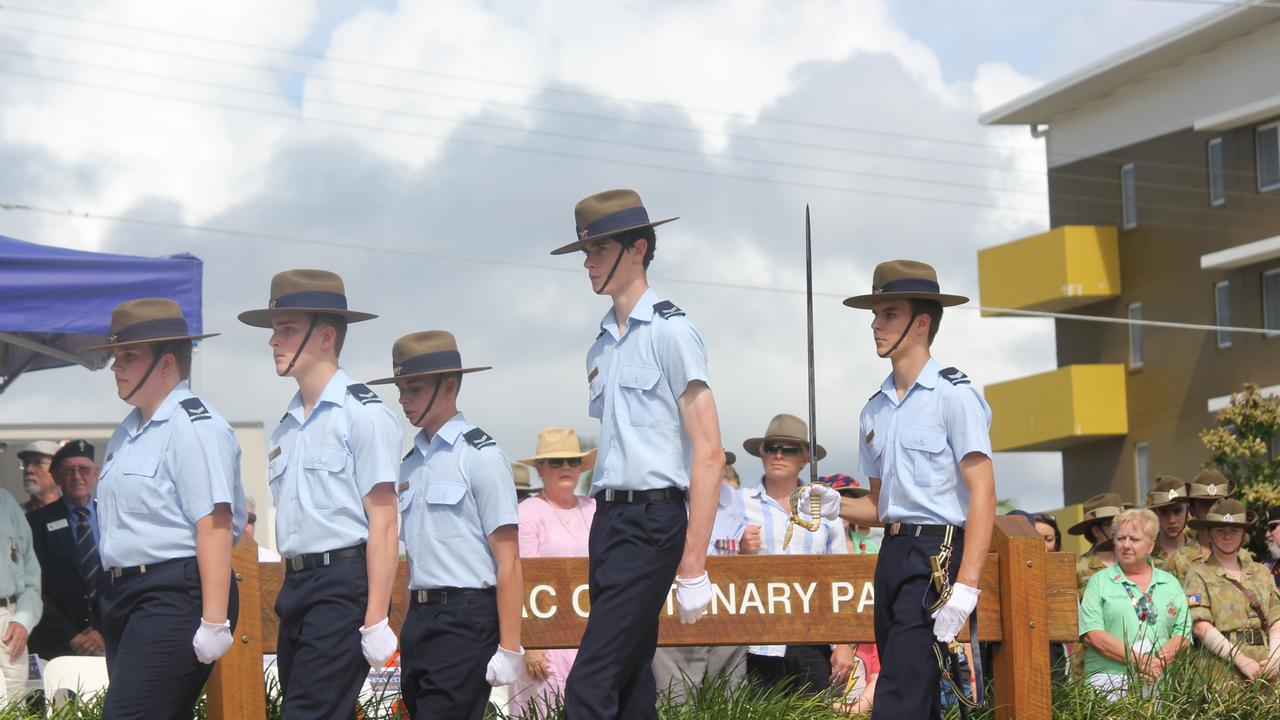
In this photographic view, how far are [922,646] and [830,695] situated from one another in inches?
90.3

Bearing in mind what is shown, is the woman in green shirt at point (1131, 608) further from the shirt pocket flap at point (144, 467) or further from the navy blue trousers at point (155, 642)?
the shirt pocket flap at point (144, 467)

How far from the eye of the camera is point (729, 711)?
27.1ft

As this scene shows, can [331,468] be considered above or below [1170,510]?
above

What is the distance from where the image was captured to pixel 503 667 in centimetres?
669

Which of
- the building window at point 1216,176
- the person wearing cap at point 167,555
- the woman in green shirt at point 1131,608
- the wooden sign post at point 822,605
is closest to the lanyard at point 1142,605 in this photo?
the woman in green shirt at point 1131,608

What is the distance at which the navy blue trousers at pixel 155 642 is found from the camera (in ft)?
20.8

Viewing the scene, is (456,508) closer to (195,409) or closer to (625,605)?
(195,409)

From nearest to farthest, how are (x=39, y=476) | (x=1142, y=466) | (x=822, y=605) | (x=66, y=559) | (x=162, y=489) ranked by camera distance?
(x=162, y=489) < (x=822, y=605) < (x=66, y=559) < (x=39, y=476) < (x=1142, y=466)

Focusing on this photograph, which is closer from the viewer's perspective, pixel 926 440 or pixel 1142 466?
pixel 926 440

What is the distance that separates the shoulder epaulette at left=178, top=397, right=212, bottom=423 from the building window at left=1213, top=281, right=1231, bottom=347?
29.3 metres

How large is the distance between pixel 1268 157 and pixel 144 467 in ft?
94.9

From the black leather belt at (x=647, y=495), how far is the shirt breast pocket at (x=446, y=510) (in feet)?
3.10

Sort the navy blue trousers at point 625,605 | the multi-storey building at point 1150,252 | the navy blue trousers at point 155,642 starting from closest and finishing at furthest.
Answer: the navy blue trousers at point 625,605
the navy blue trousers at point 155,642
the multi-storey building at point 1150,252

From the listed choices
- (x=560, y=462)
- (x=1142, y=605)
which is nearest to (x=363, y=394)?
(x=560, y=462)
